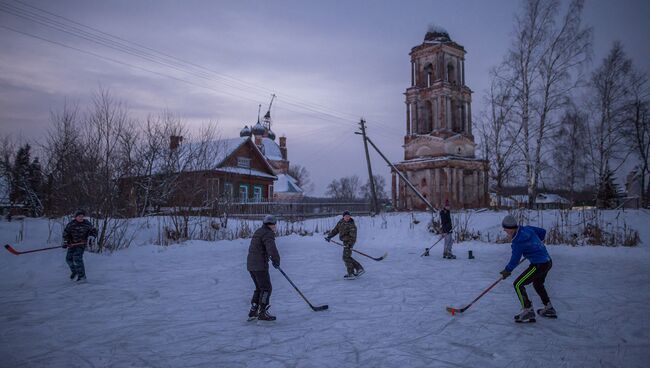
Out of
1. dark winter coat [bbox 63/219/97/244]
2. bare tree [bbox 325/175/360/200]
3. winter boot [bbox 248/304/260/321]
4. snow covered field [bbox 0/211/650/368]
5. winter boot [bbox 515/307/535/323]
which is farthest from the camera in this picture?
bare tree [bbox 325/175/360/200]

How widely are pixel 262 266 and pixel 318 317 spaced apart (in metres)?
1.16

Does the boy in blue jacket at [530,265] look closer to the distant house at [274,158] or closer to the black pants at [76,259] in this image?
the black pants at [76,259]

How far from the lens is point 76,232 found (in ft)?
28.7

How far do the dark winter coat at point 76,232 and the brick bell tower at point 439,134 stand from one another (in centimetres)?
2454

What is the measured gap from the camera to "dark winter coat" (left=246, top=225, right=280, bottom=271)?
5805 millimetres

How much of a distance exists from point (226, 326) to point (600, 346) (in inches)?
186

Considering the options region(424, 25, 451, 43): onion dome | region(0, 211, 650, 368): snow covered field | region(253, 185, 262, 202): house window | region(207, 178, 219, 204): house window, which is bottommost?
region(0, 211, 650, 368): snow covered field

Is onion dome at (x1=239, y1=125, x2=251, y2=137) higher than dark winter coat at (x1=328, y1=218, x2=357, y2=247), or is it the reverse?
onion dome at (x1=239, y1=125, x2=251, y2=137)

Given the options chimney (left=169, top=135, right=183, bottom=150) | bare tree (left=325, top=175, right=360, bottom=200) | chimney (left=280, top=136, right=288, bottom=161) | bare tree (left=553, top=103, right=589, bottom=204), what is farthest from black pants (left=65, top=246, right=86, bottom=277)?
bare tree (left=325, top=175, right=360, bottom=200)

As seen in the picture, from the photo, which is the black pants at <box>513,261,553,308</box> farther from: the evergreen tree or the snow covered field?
the evergreen tree

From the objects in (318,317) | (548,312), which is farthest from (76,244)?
(548,312)

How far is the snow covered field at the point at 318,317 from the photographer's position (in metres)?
4.39

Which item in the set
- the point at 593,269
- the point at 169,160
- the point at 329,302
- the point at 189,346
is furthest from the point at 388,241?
the point at 189,346

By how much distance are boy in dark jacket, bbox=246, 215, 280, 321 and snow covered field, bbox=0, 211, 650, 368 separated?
0.22 m
